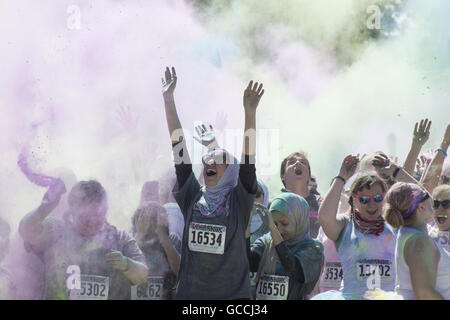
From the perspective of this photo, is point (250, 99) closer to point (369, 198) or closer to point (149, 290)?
point (369, 198)

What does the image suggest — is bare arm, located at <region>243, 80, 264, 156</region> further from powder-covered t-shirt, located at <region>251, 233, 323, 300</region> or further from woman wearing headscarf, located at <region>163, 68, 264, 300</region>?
powder-covered t-shirt, located at <region>251, 233, 323, 300</region>

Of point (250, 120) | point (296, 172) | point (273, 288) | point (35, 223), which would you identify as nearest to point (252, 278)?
point (273, 288)

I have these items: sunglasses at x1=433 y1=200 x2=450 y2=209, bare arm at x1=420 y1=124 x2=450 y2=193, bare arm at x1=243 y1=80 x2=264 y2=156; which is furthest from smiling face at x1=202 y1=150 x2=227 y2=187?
bare arm at x1=420 y1=124 x2=450 y2=193

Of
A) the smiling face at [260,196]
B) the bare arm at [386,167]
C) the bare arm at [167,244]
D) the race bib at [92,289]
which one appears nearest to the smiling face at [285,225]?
the bare arm at [167,244]

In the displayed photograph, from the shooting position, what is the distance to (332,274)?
209 inches

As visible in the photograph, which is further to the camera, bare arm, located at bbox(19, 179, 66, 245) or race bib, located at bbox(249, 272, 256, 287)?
bare arm, located at bbox(19, 179, 66, 245)

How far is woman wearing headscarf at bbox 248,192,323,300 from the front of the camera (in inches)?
179

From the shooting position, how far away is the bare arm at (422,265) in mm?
3898

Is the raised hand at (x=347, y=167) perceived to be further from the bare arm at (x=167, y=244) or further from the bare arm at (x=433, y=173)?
the bare arm at (x=167, y=244)

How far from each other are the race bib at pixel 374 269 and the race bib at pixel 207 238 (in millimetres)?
928

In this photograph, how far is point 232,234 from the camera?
453 centimetres

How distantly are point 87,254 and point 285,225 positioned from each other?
143 cm

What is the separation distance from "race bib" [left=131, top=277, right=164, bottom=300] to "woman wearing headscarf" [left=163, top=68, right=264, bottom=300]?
1.95 feet
